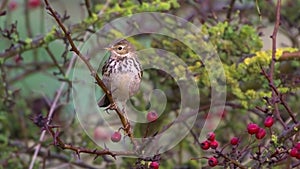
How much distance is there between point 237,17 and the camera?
3.18 metres

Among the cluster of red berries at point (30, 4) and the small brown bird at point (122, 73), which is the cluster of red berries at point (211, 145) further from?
the cluster of red berries at point (30, 4)

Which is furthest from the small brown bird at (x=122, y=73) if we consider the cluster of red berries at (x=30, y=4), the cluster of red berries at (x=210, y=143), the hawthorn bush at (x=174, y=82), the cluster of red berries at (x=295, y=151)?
the cluster of red berries at (x=30, y=4)

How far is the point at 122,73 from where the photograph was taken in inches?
94.1

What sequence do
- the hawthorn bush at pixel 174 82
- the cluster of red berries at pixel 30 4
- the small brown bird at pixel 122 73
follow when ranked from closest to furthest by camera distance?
the small brown bird at pixel 122 73
the hawthorn bush at pixel 174 82
the cluster of red berries at pixel 30 4

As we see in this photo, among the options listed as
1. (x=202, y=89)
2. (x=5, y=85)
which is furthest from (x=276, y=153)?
(x=5, y=85)

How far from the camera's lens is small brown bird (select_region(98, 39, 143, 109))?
2359 mm

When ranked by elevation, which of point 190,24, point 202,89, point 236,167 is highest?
point 190,24

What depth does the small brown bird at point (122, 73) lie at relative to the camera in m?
2.36

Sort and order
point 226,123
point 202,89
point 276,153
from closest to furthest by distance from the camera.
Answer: point 276,153
point 202,89
point 226,123

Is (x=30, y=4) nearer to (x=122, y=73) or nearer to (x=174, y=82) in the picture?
(x=174, y=82)

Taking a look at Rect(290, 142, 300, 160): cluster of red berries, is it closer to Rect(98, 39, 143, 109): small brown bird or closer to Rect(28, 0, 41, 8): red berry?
Rect(98, 39, 143, 109): small brown bird

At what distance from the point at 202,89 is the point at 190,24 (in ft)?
0.87

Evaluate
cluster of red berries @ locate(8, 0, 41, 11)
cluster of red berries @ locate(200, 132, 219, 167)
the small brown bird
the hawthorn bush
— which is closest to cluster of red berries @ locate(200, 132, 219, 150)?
cluster of red berries @ locate(200, 132, 219, 167)

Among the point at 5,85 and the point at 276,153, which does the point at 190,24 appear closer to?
the point at 5,85
